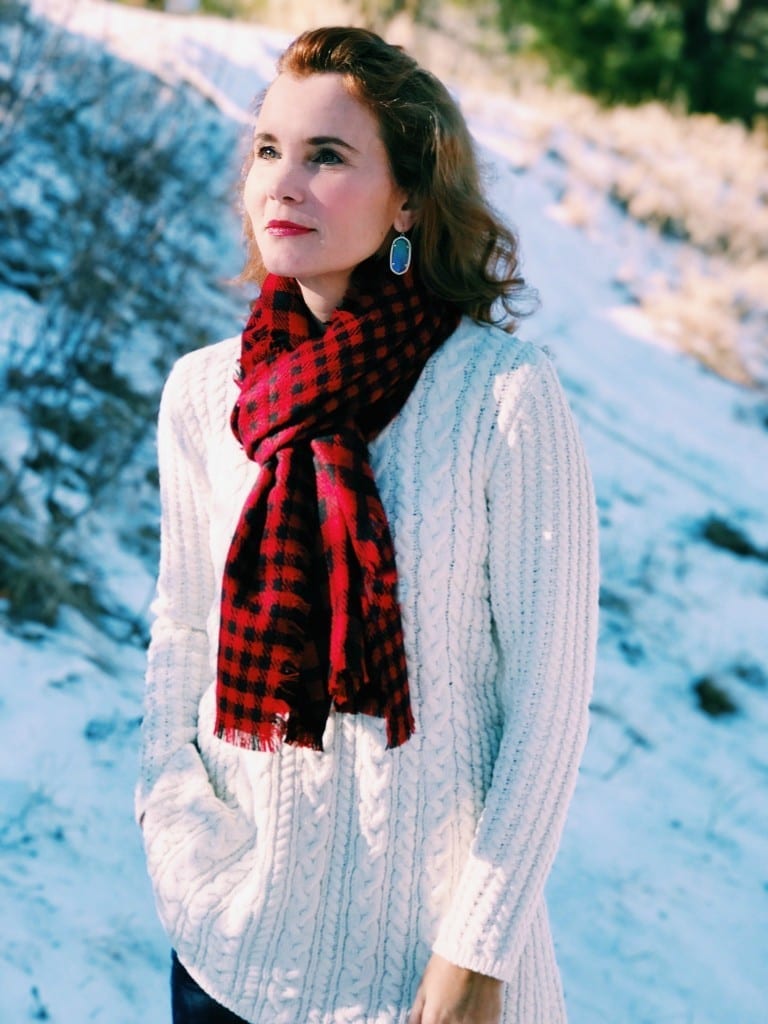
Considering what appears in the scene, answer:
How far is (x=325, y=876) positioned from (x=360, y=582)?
0.43 m

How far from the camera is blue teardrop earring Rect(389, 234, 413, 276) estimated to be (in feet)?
4.94

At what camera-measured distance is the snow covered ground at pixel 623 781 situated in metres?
2.27

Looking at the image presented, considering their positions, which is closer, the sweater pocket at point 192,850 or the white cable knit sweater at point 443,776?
the white cable knit sweater at point 443,776

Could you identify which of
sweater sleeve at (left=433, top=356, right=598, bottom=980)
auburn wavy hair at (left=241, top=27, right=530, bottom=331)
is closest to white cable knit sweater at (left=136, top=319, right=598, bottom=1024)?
sweater sleeve at (left=433, top=356, right=598, bottom=980)

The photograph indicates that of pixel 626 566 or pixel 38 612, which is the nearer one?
pixel 38 612

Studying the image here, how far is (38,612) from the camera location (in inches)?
122

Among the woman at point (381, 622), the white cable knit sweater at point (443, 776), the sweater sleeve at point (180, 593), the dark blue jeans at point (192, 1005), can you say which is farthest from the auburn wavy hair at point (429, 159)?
the dark blue jeans at point (192, 1005)

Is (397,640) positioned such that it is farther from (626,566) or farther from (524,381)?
(626,566)

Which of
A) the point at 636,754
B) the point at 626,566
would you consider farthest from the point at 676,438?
the point at 636,754

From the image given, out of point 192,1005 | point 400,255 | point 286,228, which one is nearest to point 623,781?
point 192,1005

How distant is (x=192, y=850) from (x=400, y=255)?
95cm

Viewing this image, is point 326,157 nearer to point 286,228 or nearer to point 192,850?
point 286,228

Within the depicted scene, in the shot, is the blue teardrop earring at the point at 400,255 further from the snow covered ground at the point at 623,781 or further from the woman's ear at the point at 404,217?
the snow covered ground at the point at 623,781

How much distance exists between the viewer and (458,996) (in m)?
1.28
